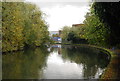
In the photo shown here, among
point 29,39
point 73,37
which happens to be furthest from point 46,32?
point 73,37

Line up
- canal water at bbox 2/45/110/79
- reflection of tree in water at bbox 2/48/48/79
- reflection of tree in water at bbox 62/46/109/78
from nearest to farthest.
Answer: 1. reflection of tree in water at bbox 2/48/48/79
2. canal water at bbox 2/45/110/79
3. reflection of tree in water at bbox 62/46/109/78

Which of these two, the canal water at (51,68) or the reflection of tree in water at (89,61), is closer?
the canal water at (51,68)

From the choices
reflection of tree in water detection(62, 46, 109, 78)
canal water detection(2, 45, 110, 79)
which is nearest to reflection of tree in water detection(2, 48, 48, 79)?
canal water detection(2, 45, 110, 79)

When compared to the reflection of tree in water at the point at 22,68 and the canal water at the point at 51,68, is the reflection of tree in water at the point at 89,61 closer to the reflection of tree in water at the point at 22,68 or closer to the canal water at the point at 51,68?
the canal water at the point at 51,68

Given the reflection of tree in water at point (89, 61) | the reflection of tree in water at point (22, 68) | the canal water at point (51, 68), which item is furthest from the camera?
the reflection of tree in water at point (89, 61)

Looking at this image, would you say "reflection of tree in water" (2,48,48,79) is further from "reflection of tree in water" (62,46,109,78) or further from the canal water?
"reflection of tree in water" (62,46,109,78)

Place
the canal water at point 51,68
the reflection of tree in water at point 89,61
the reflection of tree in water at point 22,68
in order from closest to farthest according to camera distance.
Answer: the reflection of tree in water at point 22,68, the canal water at point 51,68, the reflection of tree in water at point 89,61

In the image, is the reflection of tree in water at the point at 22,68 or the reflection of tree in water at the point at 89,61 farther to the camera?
the reflection of tree in water at the point at 89,61

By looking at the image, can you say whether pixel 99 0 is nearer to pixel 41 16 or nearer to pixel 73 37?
pixel 41 16

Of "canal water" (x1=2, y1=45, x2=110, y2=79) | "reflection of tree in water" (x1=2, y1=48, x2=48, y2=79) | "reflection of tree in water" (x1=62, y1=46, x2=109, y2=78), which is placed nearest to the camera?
"reflection of tree in water" (x1=2, y1=48, x2=48, y2=79)

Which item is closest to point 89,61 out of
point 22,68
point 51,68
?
point 51,68

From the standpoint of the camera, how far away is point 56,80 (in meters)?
12.0

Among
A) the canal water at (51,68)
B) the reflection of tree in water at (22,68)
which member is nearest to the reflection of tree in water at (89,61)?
the canal water at (51,68)

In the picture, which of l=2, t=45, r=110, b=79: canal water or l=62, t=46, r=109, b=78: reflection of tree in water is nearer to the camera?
l=2, t=45, r=110, b=79: canal water
